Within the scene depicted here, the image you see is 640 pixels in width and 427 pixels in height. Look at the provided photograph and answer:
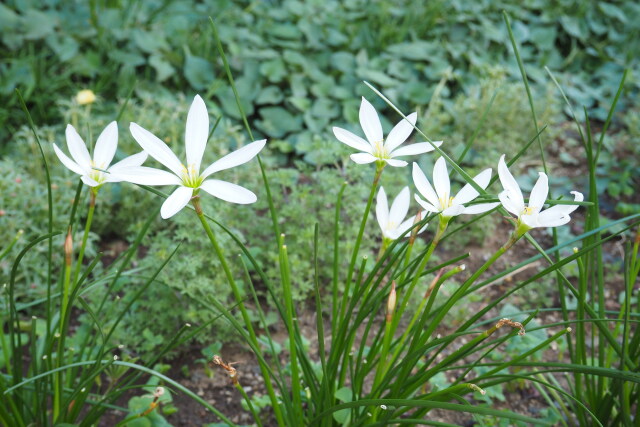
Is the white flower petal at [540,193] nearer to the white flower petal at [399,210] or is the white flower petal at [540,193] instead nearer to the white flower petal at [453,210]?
the white flower petal at [453,210]

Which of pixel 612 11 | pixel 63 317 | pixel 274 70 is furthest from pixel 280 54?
pixel 63 317

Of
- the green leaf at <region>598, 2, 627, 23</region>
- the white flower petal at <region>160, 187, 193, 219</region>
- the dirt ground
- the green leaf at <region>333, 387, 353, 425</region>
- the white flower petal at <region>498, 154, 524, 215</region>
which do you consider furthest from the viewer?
the green leaf at <region>598, 2, 627, 23</region>

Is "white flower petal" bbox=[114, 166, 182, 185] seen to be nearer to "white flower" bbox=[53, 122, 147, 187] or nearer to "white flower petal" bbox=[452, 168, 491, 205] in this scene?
"white flower" bbox=[53, 122, 147, 187]

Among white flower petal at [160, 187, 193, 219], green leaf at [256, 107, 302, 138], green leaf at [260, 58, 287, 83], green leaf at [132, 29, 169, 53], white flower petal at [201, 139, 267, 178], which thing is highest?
white flower petal at [201, 139, 267, 178]

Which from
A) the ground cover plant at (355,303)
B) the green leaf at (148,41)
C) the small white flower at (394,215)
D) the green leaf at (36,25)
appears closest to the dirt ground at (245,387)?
the ground cover plant at (355,303)

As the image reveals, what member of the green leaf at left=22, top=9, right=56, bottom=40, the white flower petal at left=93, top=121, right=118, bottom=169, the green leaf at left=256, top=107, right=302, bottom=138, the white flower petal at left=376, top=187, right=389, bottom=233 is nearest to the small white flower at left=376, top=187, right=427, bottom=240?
the white flower petal at left=376, top=187, right=389, bottom=233

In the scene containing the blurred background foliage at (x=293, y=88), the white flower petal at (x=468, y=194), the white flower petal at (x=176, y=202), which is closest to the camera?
the white flower petal at (x=176, y=202)

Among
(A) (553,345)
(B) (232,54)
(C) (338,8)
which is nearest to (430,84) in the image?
(C) (338,8)

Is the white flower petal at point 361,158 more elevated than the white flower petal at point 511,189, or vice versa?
the white flower petal at point 511,189
